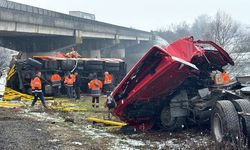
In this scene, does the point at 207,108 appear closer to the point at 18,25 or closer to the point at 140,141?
the point at 140,141

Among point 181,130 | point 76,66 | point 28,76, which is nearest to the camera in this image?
point 181,130

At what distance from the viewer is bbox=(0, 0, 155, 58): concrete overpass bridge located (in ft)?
82.6

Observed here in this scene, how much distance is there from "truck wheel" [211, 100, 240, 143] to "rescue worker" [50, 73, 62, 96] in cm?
1243

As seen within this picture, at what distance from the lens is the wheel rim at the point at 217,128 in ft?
19.8

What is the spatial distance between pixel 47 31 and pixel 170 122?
2372cm

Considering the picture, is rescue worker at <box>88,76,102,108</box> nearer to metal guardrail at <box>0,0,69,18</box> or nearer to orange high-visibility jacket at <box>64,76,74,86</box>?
orange high-visibility jacket at <box>64,76,74,86</box>

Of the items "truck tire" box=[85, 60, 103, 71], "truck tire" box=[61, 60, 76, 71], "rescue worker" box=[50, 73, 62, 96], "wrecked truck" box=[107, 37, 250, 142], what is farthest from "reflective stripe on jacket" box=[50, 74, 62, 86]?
"wrecked truck" box=[107, 37, 250, 142]

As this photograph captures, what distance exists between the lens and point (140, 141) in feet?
23.0

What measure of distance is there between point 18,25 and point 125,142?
20.6m

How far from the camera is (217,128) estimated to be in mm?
6223

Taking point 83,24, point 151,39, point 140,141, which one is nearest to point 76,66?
point 140,141

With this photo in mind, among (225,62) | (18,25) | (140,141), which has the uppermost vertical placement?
(18,25)

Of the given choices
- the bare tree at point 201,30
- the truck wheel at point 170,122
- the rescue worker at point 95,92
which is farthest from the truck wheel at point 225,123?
the bare tree at point 201,30

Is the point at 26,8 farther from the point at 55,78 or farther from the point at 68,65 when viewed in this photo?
the point at 55,78
